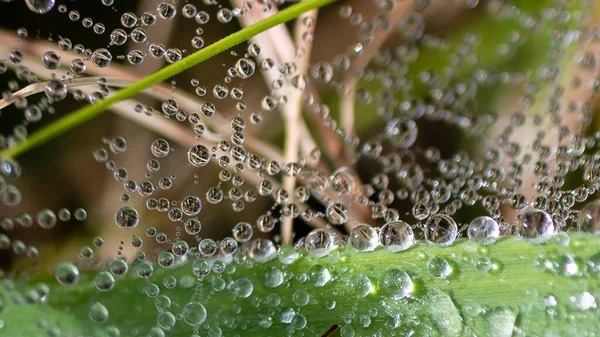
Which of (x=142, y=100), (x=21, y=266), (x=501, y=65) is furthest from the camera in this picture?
(x=501, y=65)

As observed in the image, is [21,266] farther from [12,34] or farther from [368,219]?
[368,219]

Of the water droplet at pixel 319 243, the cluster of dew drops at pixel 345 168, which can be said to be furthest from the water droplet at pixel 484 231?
the water droplet at pixel 319 243

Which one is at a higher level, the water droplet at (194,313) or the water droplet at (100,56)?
the water droplet at (100,56)

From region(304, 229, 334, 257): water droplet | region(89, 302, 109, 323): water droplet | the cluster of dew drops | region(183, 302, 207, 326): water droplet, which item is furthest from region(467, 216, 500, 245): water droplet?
region(89, 302, 109, 323): water droplet

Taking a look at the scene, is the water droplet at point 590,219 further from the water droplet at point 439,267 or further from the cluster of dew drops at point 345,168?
the water droplet at point 439,267

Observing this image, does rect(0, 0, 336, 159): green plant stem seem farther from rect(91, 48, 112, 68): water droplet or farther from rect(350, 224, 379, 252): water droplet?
rect(350, 224, 379, 252): water droplet

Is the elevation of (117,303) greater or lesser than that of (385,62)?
lesser

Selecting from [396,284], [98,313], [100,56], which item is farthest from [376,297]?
[100,56]

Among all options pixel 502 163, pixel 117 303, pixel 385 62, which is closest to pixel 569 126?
pixel 502 163
